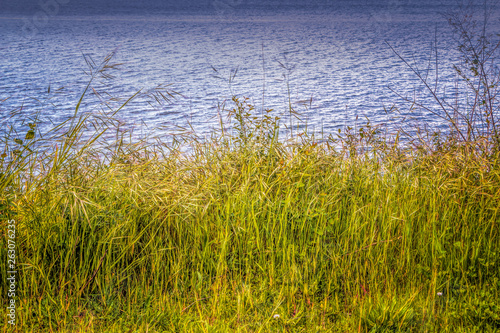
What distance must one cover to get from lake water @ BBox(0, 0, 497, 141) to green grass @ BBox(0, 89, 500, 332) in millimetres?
669

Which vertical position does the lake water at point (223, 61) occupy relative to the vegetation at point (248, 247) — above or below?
above

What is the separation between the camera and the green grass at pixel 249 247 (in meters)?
1.95

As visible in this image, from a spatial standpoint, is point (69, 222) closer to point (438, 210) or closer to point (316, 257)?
point (316, 257)

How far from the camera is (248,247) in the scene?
7.41ft

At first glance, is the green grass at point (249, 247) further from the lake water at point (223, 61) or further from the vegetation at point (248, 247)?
the lake water at point (223, 61)

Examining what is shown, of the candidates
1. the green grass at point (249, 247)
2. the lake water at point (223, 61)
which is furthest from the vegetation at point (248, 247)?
the lake water at point (223, 61)

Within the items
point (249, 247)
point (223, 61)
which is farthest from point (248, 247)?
point (223, 61)

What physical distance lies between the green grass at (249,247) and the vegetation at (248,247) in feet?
0.03

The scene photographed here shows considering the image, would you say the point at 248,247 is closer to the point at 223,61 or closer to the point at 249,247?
the point at 249,247

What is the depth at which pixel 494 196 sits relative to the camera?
2406 mm

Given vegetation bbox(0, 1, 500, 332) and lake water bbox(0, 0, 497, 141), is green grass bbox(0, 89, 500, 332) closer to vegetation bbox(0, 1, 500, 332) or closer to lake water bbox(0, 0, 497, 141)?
vegetation bbox(0, 1, 500, 332)

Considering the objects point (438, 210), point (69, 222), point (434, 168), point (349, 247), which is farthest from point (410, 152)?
point (69, 222)

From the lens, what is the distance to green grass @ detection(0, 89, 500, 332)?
6.39 feet

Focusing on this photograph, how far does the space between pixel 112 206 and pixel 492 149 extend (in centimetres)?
249
